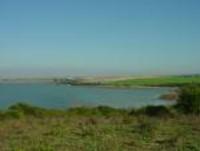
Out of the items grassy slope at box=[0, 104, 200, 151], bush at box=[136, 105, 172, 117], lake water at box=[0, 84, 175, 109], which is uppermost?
grassy slope at box=[0, 104, 200, 151]

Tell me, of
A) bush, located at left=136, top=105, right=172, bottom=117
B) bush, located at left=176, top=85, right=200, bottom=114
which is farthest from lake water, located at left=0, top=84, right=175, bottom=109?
bush, located at left=176, top=85, right=200, bottom=114

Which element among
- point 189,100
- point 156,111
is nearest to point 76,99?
point 156,111

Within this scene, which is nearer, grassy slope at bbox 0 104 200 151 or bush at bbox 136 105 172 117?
grassy slope at bbox 0 104 200 151

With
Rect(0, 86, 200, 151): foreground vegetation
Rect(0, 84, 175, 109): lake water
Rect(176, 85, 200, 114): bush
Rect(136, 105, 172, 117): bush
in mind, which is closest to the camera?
Rect(0, 86, 200, 151): foreground vegetation

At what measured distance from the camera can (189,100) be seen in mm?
27172

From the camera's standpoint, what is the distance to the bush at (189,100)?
26516mm

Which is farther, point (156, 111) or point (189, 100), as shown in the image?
point (156, 111)

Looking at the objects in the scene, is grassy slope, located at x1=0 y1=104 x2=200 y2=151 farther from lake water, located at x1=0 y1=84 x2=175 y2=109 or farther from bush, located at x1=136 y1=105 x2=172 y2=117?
lake water, located at x1=0 y1=84 x2=175 y2=109

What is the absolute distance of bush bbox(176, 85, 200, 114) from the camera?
87.0ft

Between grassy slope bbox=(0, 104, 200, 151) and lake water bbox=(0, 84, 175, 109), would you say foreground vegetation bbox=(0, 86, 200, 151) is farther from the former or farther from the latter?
lake water bbox=(0, 84, 175, 109)

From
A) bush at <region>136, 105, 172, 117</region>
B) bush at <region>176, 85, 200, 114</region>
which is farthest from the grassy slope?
bush at <region>176, 85, 200, 114</region>

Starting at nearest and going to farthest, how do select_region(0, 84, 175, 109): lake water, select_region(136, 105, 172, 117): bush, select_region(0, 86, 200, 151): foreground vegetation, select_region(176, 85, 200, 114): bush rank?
select_region(0, 86, 200, 151): foreground vegetation → select_region(136, 105, 172, 117): bush → select_region(176, 85, 200, 114): bush → select_region(0, 84, 175, 109): lake water

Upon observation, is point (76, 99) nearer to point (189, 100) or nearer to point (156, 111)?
point (156, 111)

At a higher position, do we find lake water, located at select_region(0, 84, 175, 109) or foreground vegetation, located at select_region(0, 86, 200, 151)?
foreground vegetation, located at select_region(0, 86, 200, 151)
